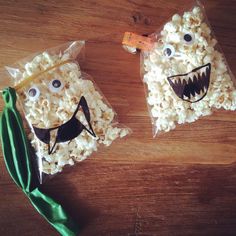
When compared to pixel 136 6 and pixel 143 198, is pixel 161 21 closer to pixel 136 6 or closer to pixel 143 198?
pixel 136 6

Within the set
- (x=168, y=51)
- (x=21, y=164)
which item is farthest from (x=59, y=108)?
(x=168, y=51)

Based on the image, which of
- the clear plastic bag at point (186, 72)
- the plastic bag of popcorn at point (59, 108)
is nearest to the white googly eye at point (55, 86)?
the plastic bag of popcorn at point (59, 108)

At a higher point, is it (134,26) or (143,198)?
(134,26)

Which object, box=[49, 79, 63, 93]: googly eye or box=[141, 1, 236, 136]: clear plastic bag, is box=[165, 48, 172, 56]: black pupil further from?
box=[49, 79, 63, 93]: googly eye

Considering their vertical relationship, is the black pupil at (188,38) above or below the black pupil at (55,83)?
above

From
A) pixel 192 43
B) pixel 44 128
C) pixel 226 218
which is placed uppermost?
pixel 192 43

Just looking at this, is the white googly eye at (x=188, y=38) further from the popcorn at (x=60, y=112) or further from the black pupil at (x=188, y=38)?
the popcorn at (x=60, y=112)

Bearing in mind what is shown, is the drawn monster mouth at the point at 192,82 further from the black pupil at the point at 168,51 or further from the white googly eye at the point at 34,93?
the white googly eye at the point at 34,93

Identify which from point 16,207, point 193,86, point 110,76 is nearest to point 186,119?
point 193,86

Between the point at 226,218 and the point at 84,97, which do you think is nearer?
the point at 84,97
